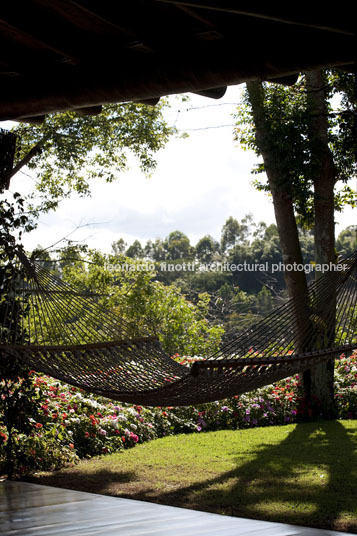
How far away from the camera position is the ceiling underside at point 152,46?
A: 132 cm

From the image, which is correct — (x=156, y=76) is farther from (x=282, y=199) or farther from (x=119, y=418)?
(x=282, y=199)

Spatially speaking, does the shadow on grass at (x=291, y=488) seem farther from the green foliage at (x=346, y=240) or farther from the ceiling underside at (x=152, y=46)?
the green foliage at (x=346, y=240)

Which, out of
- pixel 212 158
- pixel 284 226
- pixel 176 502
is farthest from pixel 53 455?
pixel 212 158

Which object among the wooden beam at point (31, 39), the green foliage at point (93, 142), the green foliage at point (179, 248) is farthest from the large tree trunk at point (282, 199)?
the green foliage at point (179, 248)

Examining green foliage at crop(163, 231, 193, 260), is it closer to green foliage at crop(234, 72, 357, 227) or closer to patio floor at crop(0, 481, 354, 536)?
green foliage at crop(234, 72, 357, 227)

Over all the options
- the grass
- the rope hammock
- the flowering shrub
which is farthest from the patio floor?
the flowering shrub

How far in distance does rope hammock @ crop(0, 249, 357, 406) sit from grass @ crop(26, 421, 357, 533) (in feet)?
2.26

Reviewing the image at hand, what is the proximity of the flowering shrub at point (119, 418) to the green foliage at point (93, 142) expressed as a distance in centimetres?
344

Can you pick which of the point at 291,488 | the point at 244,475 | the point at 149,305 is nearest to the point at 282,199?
the point at 244,475

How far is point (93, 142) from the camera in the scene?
7.77 meters

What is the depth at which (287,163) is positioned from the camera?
5.15m

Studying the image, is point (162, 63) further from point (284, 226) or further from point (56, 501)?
point (284, 226)

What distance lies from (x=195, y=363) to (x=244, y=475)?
5.69ft

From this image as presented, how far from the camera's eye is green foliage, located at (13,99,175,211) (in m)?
7.59
